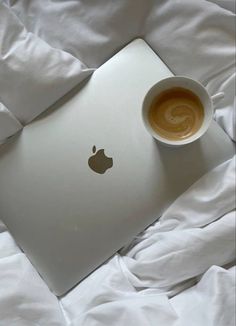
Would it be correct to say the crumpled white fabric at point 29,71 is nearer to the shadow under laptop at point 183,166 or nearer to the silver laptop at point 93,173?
the silver laptop at point 93,173

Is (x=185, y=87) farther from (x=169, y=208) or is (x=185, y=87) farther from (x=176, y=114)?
(x=169, y=208)

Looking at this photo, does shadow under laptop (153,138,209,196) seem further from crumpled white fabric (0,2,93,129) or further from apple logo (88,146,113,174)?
crumpled white fabric (0,2,93,129)

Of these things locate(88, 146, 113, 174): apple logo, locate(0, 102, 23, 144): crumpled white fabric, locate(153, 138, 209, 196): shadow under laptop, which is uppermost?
locate(0, 102, 23, 144): crumpled white fabric

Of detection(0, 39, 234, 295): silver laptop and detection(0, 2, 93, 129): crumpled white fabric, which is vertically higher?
detection(0, 2, 93, 129): crumpled white fabric

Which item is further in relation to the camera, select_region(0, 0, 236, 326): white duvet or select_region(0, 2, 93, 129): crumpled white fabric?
select_region(0, 2, 93, 129): crumpled white fabric

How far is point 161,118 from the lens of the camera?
781mm

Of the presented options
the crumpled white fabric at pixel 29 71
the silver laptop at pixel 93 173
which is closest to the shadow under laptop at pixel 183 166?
the silver laptop at pixel 93 173

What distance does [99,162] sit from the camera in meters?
0.80

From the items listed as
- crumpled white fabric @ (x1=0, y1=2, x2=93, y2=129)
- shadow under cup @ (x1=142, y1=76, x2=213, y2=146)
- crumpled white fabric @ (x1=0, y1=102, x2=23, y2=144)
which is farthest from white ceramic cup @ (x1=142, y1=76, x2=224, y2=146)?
crumpled white fabric @ (x1=0, y1=102, x2=23, y2=144)

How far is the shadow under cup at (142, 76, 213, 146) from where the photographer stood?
2.49 ft

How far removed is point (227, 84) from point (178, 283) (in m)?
0.36

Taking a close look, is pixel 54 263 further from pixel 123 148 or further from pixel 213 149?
pixel 213 149

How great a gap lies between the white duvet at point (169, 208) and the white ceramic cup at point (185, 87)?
0.07 metres

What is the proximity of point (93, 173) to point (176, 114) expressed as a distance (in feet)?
0.57
